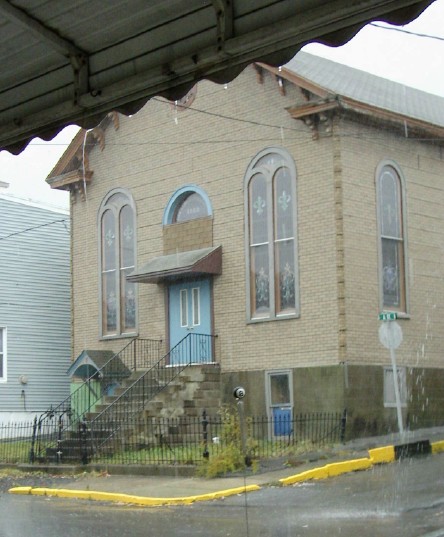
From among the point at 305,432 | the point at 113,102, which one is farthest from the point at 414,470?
the point at 113,102

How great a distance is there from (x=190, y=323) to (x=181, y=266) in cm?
170

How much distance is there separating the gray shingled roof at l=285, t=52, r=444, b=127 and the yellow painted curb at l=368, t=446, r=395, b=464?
300 inches

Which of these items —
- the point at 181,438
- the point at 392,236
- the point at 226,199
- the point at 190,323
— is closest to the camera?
the point at 181,438

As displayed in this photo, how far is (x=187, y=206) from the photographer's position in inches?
983

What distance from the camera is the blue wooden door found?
24125 millimetres

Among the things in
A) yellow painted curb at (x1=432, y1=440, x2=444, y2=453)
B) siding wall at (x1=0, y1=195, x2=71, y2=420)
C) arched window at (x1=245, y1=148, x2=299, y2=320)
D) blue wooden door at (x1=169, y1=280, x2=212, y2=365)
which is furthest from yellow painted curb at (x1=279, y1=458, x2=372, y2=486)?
siding wall at (x1=0, y1=195, x2=71, y2=420)

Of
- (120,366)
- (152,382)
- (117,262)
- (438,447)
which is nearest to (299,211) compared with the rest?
(152,382)

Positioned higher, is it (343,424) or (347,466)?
(343,424)

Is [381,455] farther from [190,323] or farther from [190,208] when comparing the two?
[190,208]

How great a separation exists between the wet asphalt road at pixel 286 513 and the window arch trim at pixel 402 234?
17.9ft

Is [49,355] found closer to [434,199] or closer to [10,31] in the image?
[434,199]

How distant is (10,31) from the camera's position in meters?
6.75

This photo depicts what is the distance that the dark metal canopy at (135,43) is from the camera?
5.80 m

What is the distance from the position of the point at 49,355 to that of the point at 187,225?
9495mm
